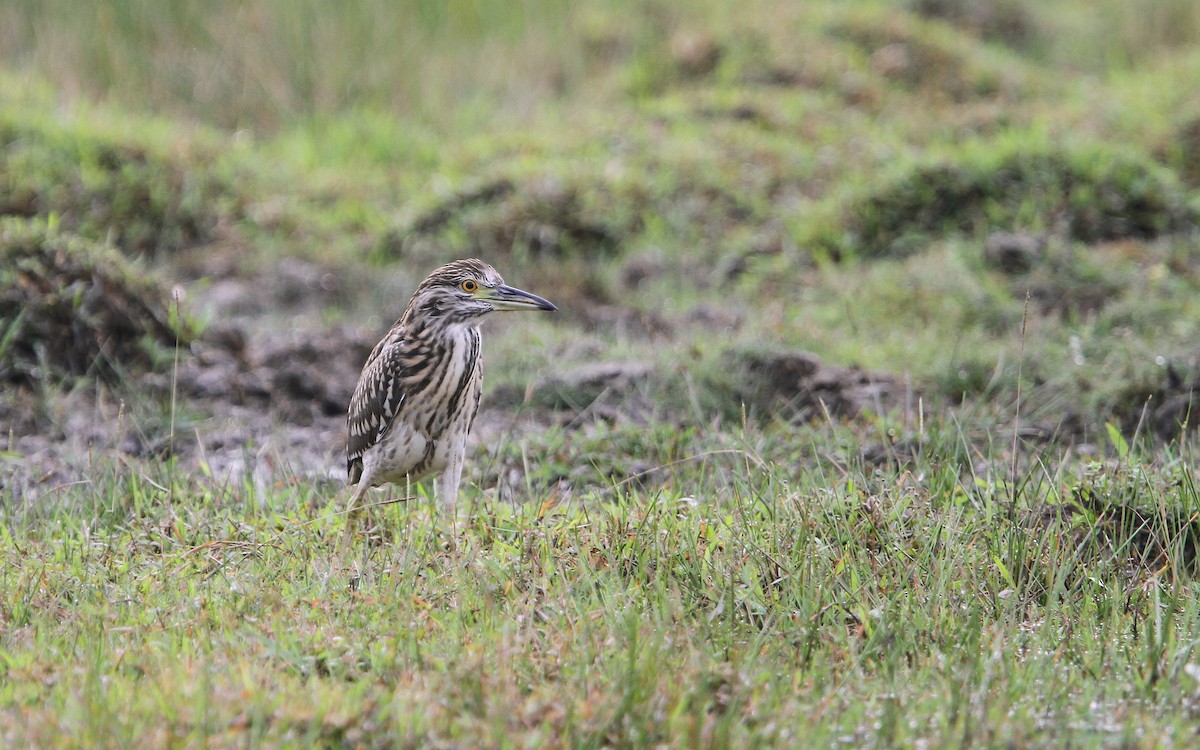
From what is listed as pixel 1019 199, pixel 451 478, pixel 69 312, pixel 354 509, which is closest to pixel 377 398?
pixel 451 478

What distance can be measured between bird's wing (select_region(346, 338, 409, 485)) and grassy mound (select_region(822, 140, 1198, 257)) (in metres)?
4.81

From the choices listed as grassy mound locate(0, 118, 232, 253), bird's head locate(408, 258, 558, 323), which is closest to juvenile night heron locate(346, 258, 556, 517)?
bird's head locate(408, 258, 558, 323)

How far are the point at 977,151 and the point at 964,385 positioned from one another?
134 inches

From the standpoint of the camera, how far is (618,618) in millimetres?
4180

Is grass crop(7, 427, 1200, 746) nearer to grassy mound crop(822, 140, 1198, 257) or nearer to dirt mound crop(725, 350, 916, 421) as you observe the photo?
dirt mound crop(725, 350, 916, 421)

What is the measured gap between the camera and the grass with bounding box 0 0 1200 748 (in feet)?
12.7

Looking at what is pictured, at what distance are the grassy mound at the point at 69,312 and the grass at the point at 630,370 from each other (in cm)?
3

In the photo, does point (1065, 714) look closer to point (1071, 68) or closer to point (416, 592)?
point (416, 592)

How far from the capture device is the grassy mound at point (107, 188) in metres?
10.2

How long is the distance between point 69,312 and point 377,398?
275cm

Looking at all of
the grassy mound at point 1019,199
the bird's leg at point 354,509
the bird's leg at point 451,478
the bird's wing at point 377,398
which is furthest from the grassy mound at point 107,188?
the bird's leg at point 451,478

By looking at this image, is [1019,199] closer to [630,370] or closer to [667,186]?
[667,186]

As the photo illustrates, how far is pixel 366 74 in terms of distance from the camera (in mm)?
13562

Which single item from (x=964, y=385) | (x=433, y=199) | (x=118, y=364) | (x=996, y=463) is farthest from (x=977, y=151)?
(x=118, y=364)
